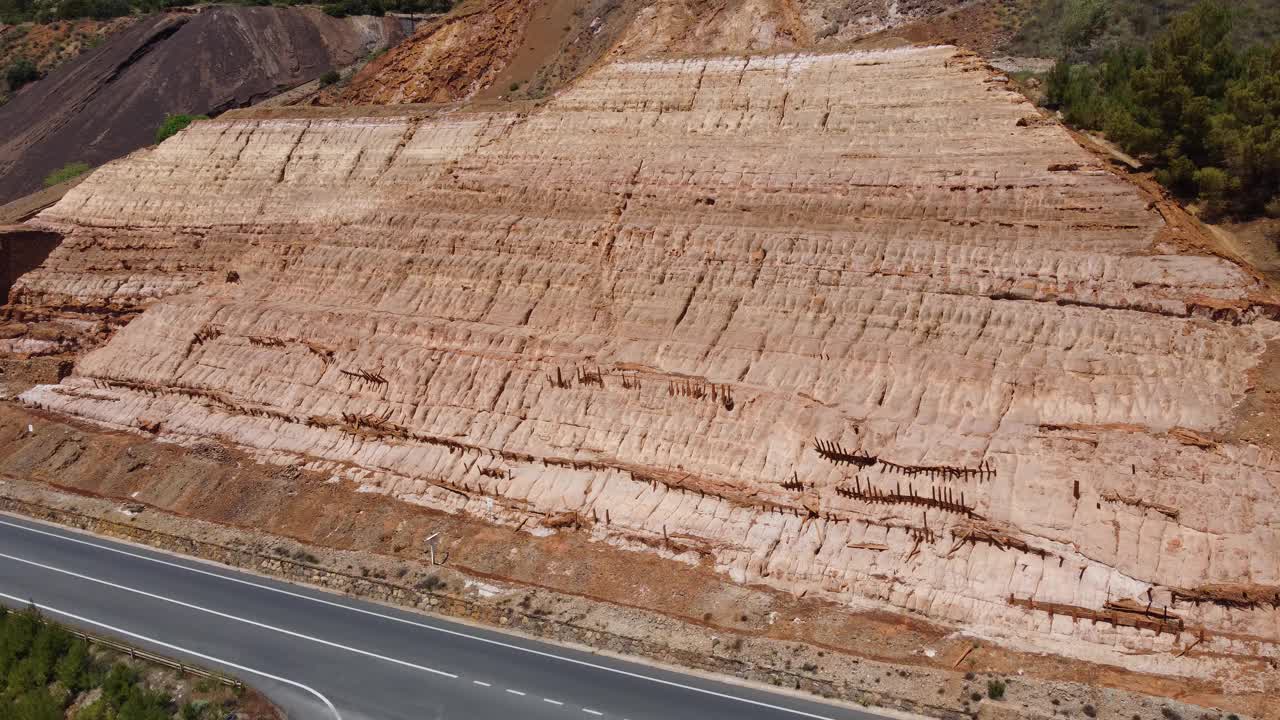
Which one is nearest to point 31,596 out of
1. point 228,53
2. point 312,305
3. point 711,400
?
point 312,305

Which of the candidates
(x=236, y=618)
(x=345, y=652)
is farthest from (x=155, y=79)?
(x=345, y=652)

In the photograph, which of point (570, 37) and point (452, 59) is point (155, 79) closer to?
point (452, 59)

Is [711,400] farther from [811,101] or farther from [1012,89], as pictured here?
[1012,89]

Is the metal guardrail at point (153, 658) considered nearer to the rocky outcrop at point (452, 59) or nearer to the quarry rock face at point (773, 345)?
the quarry rock face at point (773, 345)

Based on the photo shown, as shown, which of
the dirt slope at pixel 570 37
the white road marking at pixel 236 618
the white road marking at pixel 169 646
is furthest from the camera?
the dirt slope at pixel 570 37

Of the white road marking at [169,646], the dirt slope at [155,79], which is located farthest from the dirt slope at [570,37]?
the white road marking at [169,646]
